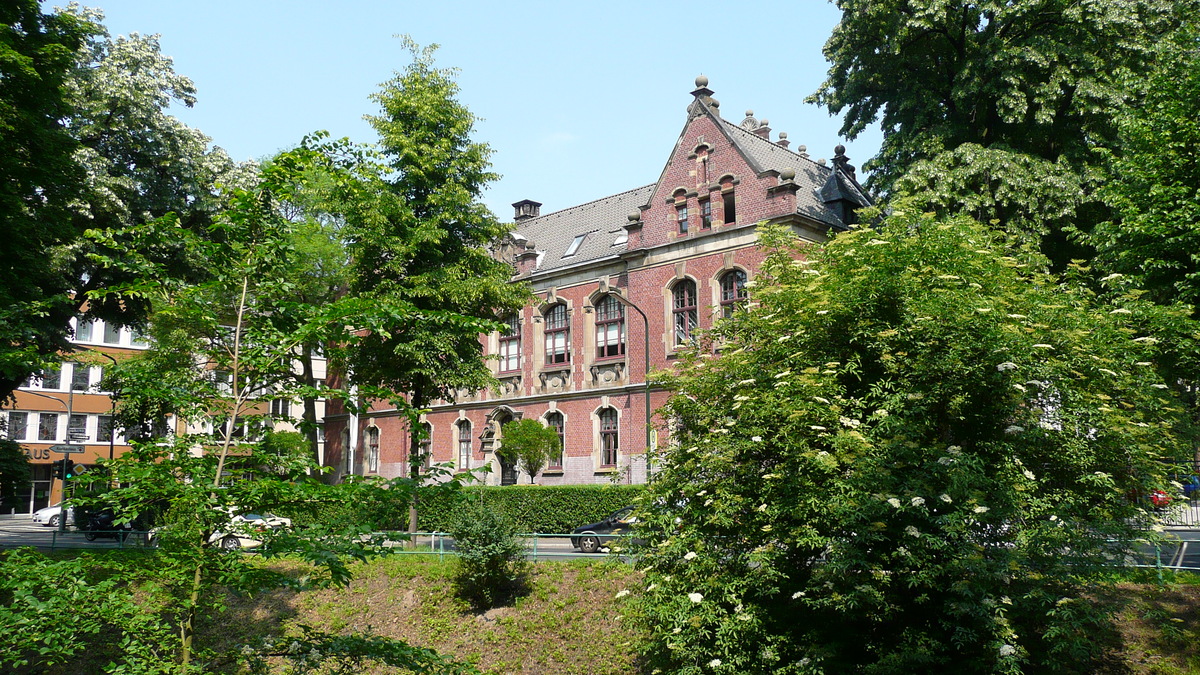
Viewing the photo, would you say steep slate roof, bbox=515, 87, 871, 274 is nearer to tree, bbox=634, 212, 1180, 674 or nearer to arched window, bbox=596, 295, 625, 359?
arched window, bbox=596, 295, 625, 359

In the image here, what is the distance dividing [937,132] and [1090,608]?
55.5ft

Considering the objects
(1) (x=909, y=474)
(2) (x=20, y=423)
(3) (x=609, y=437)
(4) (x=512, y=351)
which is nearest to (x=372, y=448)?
(4) (x=512, y=351)

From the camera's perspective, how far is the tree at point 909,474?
1077 centimetres

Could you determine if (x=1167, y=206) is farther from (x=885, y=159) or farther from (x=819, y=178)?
(x=819, y=178)

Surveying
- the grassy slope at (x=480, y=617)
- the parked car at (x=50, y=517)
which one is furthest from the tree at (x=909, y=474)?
the parked car at (x=50, y=517)

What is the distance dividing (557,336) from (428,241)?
683 inches

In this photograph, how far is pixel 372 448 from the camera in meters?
46.3

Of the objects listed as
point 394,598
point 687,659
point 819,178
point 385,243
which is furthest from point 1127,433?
point 819,178

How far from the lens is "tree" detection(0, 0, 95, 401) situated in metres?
14.7

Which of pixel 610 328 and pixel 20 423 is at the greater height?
pixel 610 328

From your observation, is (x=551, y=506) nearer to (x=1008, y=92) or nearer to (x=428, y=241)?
(x=428, y=241)

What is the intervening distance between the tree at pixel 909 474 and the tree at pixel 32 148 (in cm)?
1130

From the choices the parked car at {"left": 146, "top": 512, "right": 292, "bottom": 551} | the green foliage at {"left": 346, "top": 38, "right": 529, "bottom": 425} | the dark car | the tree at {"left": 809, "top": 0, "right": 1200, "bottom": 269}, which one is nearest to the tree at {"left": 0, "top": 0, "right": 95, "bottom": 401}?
the green foliage at {"left": 346, "top": 38, "right": 529, "bottom": 425}

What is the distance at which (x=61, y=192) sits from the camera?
16828 millimetres
